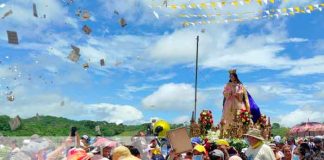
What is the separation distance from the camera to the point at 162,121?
14773 mm

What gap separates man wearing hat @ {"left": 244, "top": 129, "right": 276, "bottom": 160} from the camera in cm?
753

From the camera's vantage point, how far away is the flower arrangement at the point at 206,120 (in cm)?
1588

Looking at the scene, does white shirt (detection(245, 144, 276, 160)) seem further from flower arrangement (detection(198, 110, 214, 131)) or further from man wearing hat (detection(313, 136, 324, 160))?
flower arrangement (detection(198, 110, 214, 131))

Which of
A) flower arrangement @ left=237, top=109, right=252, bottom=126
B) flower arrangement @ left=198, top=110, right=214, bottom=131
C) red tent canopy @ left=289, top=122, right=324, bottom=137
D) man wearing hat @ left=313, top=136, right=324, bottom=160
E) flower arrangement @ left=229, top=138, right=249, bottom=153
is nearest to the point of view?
man wearing hat @ left=313, top=136, right=324, bottom=160

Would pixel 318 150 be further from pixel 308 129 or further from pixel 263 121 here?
pixel 308 129

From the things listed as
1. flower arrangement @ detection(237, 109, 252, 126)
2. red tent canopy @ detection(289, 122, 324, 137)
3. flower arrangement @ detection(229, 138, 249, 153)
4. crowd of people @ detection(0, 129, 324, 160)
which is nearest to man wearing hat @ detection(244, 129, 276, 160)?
crowd of people @ detection(0, 129, 324, 160)

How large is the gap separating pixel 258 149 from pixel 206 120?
823 cm

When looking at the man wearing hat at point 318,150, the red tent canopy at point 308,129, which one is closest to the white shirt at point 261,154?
the man wearing hat at point 318,150

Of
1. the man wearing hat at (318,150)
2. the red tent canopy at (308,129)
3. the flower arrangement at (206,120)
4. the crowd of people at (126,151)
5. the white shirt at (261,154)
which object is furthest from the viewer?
the red tent canopy at (308,129)

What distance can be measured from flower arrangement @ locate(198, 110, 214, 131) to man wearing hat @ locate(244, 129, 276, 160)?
8004mm

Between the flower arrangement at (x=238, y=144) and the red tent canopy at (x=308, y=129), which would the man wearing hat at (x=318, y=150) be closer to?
the flower arrangement at (x=238, y=144)

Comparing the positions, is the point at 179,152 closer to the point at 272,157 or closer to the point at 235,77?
the point at 272,157

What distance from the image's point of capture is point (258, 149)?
7668 millimetres

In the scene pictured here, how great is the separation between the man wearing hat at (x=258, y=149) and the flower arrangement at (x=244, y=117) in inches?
312
